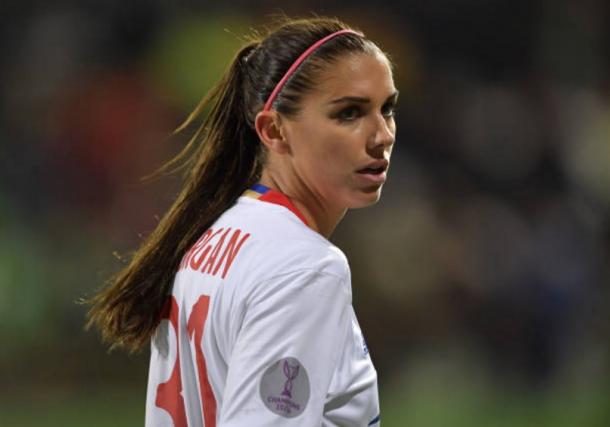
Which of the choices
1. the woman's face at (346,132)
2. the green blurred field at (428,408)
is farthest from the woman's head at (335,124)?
the green blurred field at (428,408)

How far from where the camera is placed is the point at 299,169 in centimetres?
181

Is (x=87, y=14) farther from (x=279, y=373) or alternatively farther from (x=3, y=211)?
(x=279, y=373)

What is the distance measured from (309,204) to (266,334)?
0.40 meters

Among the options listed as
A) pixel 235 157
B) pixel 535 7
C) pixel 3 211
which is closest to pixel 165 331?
pixel 235 157

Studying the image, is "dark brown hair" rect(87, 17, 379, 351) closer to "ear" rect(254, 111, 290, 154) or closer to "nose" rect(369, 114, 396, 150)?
"ear" rect(254, 111, 290, 154)

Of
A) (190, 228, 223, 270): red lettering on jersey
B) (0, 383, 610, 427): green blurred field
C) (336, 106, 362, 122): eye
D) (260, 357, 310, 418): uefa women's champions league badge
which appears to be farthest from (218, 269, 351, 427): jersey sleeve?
(0, 383, 610, 427): green blurred field

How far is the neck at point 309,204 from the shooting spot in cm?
182

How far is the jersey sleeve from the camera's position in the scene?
1493 millimetres

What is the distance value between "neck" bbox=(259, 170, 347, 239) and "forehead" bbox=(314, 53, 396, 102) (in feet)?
0.58

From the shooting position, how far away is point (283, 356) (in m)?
1.49

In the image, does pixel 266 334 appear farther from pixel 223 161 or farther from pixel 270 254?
pixel 223 161

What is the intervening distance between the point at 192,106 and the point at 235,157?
3920 mm

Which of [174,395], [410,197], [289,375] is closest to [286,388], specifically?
[289,375]

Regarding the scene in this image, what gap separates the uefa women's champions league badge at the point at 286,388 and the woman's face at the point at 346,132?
424mm
